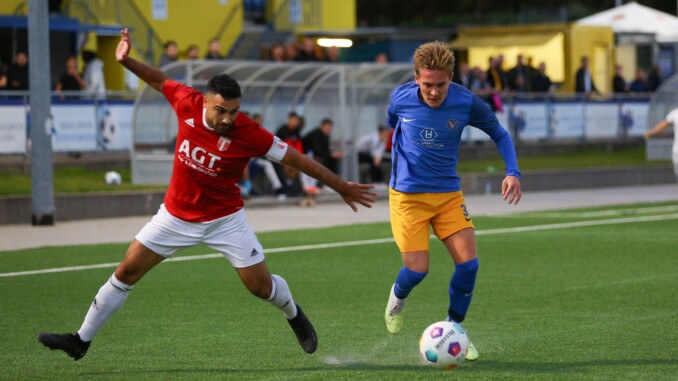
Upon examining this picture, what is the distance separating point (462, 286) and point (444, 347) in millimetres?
821

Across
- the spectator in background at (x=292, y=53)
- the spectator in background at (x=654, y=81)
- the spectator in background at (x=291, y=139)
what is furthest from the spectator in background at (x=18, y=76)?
the spectator in background at (x=654, y=81)

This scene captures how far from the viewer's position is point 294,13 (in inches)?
1651

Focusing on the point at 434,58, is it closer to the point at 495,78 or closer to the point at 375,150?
the point at 375,150

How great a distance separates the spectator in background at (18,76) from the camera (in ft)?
80.4

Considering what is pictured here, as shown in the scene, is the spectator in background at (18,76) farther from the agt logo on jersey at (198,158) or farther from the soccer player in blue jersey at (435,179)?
the agt logo on jersey at (198,158)

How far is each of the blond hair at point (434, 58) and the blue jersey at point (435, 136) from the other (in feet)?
1.13

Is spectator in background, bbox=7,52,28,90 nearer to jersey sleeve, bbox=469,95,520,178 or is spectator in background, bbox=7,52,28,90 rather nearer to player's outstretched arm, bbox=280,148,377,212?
jersey sleeve, bbox=469,95,520,178

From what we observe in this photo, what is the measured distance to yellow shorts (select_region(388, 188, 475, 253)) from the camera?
29.8 ft

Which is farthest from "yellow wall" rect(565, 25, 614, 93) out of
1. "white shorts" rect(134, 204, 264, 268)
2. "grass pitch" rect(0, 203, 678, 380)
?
"white shorts" rect(134, 204, 264, 268)

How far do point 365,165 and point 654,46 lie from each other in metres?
21.1

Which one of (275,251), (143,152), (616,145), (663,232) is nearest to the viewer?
A: (275,251)

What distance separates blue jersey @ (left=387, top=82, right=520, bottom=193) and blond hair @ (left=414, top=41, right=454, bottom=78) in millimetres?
346

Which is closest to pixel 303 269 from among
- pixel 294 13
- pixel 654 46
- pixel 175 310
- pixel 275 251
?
pixel 275 251

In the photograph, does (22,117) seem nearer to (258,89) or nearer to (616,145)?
(258,89)
